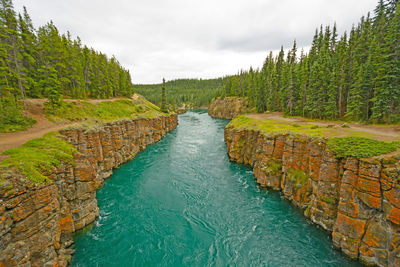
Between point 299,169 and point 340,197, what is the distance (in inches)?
262

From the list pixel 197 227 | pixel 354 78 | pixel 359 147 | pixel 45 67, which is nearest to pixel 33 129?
pixel 45 67

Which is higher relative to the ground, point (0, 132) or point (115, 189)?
point (0, 132)

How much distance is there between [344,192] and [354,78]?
3181cm

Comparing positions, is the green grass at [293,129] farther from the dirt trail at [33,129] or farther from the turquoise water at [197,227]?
the dirt trail at [33,129]

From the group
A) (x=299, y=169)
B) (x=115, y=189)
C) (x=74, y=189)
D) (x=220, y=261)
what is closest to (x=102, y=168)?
(x=115, y=189)

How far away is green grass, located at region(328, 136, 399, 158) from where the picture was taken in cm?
1358

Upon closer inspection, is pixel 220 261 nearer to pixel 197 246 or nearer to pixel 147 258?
pixel 197 246

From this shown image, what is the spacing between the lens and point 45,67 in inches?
1030

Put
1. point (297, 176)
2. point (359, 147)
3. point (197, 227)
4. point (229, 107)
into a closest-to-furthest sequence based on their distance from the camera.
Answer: point (359, 147) → point (197, 227) → point (297, 176) → point (229, 107)

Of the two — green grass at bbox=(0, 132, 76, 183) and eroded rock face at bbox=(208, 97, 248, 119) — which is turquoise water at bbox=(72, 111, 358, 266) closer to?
green grass at bbox=(0, 132, 76, 183)

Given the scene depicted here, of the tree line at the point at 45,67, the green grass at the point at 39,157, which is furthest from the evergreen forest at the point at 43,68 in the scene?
the green grass at the point at 39,157

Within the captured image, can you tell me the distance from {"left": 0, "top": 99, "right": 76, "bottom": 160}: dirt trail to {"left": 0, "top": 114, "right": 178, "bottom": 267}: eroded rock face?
371 cm

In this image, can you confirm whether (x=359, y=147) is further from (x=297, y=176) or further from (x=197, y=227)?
(x=197, y=227)

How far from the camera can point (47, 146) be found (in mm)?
15883
